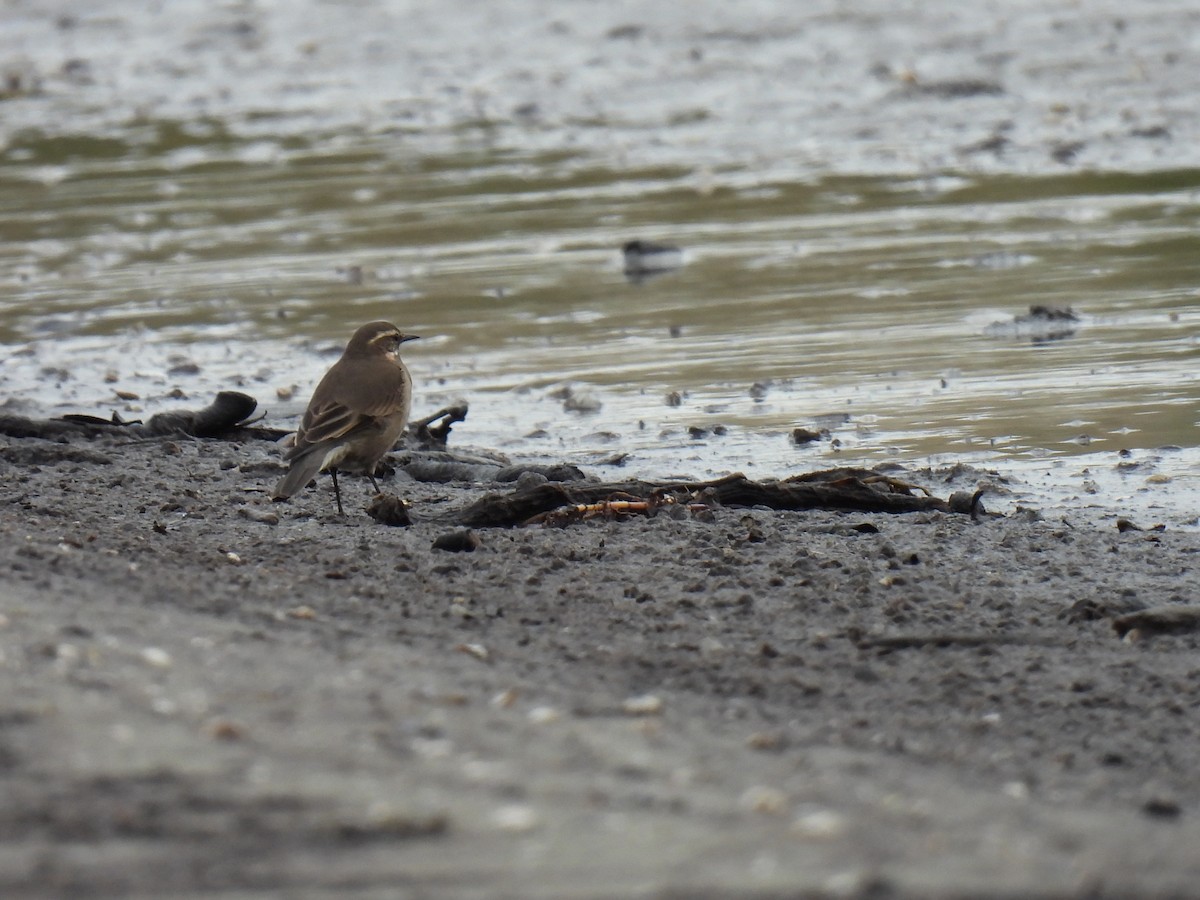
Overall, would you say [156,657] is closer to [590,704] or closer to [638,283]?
[590,704]

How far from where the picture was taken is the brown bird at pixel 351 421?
6984 millimetres

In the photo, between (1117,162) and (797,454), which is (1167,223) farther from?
(797,454)

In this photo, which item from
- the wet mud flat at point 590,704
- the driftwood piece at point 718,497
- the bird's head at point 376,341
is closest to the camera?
the wet mud flat at point 590,704

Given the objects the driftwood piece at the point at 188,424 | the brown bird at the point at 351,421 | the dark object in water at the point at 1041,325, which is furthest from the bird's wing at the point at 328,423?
the dark object in water at the point at 1041,325

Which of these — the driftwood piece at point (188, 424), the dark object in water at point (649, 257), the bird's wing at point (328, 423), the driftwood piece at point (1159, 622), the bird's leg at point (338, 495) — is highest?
the dark object in water at point (649, 257)

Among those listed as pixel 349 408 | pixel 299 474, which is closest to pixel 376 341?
pixel 349 408

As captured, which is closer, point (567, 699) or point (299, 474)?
point (567, 699)

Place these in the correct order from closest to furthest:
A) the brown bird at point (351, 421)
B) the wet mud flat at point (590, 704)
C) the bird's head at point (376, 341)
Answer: the wet mud flat at point (590, 704)
the brown bird at point (351, 421)
the bird's head at point (376, 341)

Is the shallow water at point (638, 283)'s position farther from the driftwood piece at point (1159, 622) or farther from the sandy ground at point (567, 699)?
the driftwood piece at point (1159, 622)

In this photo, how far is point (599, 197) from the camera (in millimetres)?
14125

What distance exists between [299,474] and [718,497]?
143cm

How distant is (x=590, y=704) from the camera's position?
14.0 ft

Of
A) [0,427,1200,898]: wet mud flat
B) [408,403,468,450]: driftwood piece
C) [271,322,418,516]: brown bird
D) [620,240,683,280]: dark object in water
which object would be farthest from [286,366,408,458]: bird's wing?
[620,240,683,280]: dark object in water

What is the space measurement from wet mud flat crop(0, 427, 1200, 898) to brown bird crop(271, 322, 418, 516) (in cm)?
21
